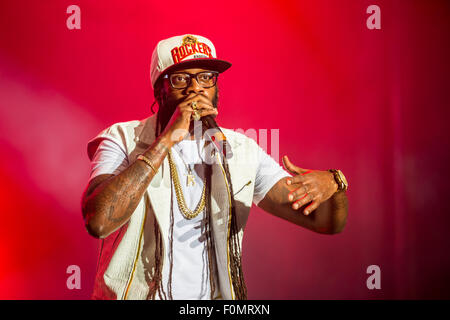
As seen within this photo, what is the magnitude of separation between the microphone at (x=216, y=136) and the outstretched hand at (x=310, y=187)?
1.22ft

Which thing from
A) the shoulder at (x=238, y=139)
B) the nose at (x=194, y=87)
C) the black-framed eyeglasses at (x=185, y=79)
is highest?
the black-framed eyeglasses at (x=185, y=79)

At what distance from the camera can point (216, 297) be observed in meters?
1.47

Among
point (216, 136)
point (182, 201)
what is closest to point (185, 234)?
point (182, 201)

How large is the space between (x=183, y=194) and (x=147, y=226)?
219 millimetres

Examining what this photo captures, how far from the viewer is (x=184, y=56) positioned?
5.42 feet

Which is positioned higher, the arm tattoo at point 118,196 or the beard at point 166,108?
the beard at point 166,108

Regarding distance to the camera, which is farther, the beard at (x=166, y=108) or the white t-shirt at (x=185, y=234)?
the beard at (x=166, y=108)

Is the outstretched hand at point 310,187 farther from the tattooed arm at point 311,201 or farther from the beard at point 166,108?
the beard at point 166,108

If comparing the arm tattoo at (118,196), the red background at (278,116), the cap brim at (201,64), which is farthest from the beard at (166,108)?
the red background at (278,116)

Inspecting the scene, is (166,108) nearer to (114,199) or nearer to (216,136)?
(216,136)

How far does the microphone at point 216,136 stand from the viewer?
1.66 meters
